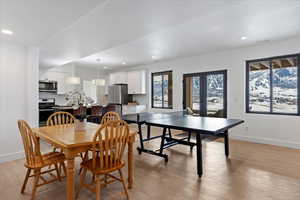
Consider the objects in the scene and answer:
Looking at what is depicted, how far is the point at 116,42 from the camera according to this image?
373cm

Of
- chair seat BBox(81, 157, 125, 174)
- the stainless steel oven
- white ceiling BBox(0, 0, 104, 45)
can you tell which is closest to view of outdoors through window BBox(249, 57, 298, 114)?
chair seat BBox(81, 157, 125, 174)

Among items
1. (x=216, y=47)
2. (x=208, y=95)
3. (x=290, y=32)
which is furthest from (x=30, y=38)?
(x=290, y=32)

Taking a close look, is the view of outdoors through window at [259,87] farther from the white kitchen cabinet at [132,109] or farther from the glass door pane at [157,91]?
the white kitchen cabinet at [132,109]

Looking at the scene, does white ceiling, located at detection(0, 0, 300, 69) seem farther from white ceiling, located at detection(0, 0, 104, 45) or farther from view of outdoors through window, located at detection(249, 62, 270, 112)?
view of outdoors through window, located at detection(249, 62, 270, 112)

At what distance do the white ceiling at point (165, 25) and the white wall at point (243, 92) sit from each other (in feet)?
1.29

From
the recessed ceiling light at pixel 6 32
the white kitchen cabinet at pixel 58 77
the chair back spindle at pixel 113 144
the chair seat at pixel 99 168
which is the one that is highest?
the recessed ceiling light at pixel 6 32

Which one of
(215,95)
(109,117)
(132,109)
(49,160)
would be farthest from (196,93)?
(49,160)

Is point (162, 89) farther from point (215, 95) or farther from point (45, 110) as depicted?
point (45, 110)

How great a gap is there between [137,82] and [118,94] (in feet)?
3.51

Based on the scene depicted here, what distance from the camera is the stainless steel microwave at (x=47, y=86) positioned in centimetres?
634

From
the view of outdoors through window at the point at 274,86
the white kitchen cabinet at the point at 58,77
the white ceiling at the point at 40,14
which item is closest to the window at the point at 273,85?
the view of outdoors through window at the point at 274,86

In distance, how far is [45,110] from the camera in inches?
235

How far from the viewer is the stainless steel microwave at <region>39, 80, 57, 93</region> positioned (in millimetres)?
6340

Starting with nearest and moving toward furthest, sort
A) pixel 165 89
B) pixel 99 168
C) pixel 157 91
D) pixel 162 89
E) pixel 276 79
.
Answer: pixel 99 168 < pixel 276 79 < pixel 165 89 < pixel 162 89 < pixel 157 91
